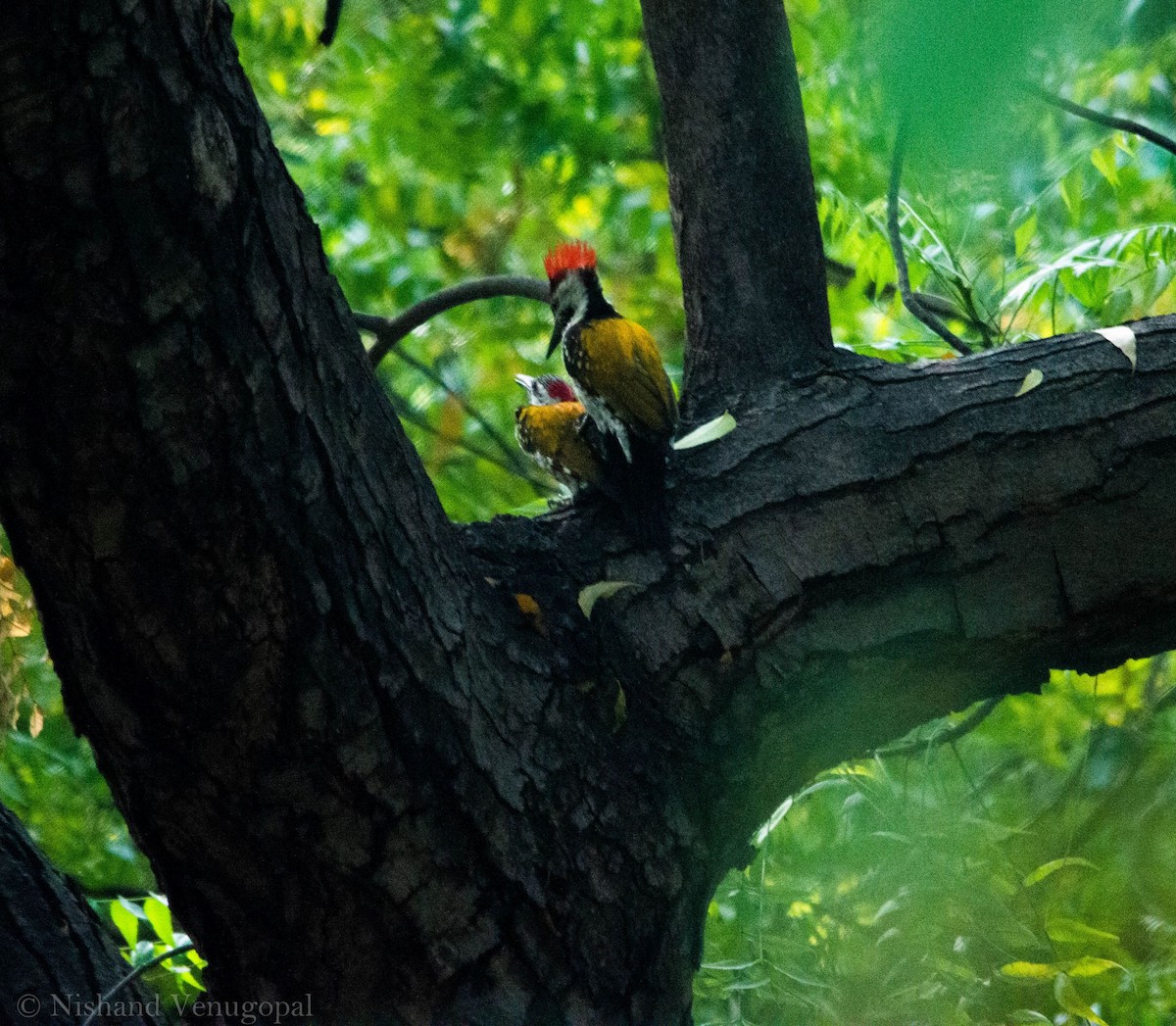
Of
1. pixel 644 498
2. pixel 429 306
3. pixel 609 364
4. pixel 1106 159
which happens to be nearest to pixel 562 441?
pixel 609 364

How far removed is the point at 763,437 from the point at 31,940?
167cm

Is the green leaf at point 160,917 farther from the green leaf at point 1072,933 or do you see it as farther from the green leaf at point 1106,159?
the green leaf at point 1106,159

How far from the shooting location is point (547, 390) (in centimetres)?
387

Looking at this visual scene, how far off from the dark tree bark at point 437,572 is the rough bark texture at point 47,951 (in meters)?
0.45

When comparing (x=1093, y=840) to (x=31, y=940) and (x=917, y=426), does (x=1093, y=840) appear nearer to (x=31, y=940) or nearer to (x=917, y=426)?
(x=917, y=426)

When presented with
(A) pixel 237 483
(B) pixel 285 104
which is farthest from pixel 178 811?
(B) pixel 285 104

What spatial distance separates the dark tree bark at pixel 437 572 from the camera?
147 cm

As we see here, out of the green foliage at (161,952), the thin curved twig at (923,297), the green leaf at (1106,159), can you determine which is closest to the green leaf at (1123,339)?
the thin curved twig at (923,297)

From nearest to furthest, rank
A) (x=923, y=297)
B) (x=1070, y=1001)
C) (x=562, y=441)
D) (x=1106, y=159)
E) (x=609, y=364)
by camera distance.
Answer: (x=1070, y=1001), (x=609, y=364), (x=562, y=441), (x=1106, y=159), (x=923, y=297)

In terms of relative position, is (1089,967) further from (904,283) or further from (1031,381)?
(904,283)

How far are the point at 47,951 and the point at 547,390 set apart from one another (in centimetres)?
226

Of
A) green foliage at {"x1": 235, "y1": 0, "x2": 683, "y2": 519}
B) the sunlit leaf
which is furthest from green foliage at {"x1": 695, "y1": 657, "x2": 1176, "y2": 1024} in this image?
green foliage at {"x1": 235, "y1": 0, "x2": 683, "y2": 519}

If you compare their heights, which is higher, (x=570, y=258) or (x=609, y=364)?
(x=570, y=258)

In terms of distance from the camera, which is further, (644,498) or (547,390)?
(547,390)
